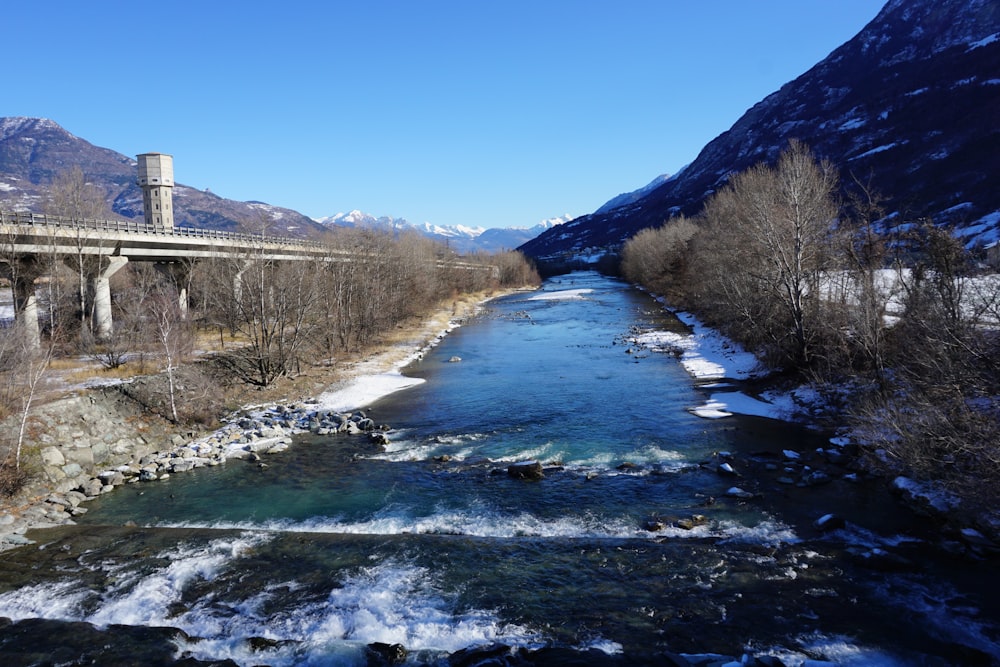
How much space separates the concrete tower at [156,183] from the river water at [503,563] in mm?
89877

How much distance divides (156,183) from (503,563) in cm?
10168

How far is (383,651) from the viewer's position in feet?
31.7

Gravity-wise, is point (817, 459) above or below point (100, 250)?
below

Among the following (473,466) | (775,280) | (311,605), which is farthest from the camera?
(775,280)

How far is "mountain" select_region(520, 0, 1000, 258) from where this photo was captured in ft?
309

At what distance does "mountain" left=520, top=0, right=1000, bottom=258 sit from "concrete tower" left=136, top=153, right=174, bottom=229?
10687 cm

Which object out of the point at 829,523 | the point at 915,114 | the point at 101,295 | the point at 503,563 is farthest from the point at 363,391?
the point at 915,114

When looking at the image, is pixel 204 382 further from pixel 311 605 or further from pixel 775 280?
pixel 775 280

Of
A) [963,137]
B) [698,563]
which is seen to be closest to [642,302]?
[698,563]

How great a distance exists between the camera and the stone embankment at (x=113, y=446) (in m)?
16.1

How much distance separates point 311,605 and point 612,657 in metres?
5.79

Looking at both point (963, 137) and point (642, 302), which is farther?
point (963, 137)

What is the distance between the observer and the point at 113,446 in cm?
2005

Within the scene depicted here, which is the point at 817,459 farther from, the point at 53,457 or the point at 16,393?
the point at 16,393
